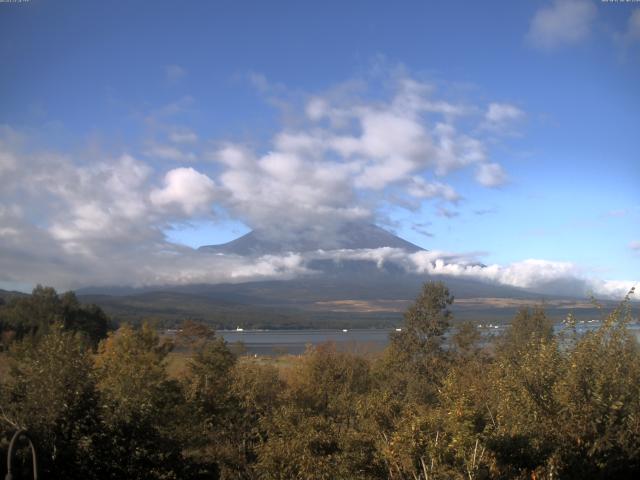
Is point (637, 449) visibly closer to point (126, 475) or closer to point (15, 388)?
point (126, 475)

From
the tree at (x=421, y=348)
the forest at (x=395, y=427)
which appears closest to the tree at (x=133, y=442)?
the forest at (x=395, y=427)

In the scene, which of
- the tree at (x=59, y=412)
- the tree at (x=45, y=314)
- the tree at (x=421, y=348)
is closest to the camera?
the tree at (x=59, y=412)

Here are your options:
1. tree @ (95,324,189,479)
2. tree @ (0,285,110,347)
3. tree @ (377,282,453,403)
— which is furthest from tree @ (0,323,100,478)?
tree @ (0,285,110,347)

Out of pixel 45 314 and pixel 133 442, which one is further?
pixel 45 314

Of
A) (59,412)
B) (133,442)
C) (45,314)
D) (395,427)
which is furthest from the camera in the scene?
(45,314)

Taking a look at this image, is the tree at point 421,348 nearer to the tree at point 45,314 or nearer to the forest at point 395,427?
the forest at point 395,427

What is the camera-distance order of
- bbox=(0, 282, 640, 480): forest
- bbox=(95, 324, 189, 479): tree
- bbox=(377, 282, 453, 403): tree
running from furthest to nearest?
bbox=(377, 282, 453, 403): tree → bbox=(95, 324, 189, 479): tree → bbox=(0, 282, 640, 480): forest

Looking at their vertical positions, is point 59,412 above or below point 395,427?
above

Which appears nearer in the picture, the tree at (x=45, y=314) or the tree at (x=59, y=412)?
the tree at (x=59, y=412)

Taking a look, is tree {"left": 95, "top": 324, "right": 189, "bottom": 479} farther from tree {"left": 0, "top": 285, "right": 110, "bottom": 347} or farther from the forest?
tree {"left": 0, "top": 285, "right": 110, "bottom": 347}

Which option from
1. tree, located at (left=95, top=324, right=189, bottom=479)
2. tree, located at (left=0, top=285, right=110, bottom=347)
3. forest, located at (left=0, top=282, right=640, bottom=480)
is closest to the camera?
forest, located at (left=0, top=282, right=640, bottom=480)

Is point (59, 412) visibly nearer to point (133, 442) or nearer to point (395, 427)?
point (133, 442)

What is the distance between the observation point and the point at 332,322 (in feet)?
645

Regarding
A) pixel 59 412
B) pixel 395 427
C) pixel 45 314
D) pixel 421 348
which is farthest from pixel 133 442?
pixel 45 314
